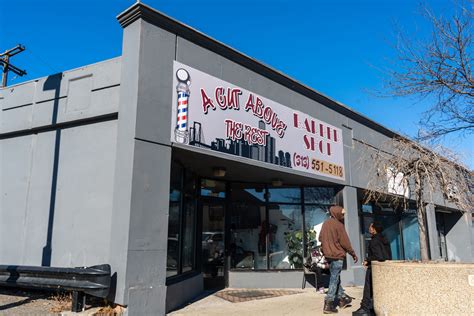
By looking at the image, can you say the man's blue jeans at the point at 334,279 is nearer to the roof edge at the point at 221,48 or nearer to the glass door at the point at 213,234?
the glass door at the point at 213,234

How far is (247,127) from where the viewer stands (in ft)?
28.2

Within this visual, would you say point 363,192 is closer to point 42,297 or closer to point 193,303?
point 193,303

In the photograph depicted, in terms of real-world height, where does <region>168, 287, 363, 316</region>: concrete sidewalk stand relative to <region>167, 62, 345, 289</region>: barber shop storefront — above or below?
below

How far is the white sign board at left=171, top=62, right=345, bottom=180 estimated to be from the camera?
→ 7327 mm

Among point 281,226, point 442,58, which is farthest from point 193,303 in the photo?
point 442,58

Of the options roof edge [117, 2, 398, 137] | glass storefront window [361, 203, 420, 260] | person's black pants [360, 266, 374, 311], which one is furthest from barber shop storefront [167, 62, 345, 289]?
glass storefront window [361, 203, 420, 260]

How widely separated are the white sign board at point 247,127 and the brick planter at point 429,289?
3.84 m

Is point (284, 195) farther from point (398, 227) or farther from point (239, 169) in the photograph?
point (398, 227)

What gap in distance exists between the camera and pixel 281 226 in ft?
35.6

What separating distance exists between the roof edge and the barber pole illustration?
82cm

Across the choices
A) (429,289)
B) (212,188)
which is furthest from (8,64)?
(429,289)

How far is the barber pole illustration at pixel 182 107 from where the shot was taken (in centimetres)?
709

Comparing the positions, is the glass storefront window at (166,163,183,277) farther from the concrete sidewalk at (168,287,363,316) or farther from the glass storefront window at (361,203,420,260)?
the glass storefront window at (361,203,420,260)

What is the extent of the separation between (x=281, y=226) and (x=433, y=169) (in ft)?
15.6
